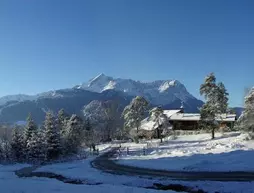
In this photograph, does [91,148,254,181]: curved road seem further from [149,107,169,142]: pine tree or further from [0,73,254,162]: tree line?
[149,107,169,142]: pine tree

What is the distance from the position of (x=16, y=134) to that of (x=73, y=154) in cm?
1169

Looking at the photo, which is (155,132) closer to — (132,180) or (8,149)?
(8,149)

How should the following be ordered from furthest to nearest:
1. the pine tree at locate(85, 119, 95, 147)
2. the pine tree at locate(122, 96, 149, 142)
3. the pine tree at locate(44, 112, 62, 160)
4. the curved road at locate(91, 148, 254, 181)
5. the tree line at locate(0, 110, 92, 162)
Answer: the pine tree at locate(85, 119, 95, 147) → the pine tree at locate(122, 96, 149, 142) → the tree line at locate(0, 110, 92, 162) → the pine tree at locate(44, 112, 62, 160) → the curved road at locate(91, 148, 254, 181)

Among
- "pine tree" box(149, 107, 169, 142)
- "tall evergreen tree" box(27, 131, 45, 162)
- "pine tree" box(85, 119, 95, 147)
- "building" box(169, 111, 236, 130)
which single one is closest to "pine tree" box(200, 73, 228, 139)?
"pine tree" box(149, 107, 169, 142)

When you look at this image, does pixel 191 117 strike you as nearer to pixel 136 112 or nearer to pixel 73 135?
pixel 136 112

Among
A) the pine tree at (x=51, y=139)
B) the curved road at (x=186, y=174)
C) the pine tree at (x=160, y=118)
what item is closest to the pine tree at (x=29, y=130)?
the pine tree at (x=51, y=139)

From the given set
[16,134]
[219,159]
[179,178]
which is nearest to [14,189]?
[179,178]

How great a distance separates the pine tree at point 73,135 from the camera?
65.3 m

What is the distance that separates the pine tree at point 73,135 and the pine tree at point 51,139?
3943 millimetres

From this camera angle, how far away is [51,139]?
60312mm

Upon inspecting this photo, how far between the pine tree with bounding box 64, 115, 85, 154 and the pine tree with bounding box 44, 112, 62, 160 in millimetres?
3943

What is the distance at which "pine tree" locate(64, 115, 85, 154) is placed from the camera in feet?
214

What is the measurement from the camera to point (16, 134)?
6438cm

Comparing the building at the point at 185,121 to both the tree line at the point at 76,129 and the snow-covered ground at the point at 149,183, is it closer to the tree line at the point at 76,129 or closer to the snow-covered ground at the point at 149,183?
the tree line at the point at 76,129
